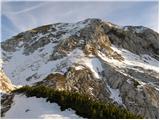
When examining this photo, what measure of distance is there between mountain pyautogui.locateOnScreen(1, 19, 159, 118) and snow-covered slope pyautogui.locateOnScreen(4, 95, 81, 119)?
44298 mm

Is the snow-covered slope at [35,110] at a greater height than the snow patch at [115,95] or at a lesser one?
greater

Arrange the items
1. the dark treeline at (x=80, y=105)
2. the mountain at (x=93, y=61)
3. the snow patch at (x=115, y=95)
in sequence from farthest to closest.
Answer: the mountain at (x=93, y=61)
the snow patch at (x=115, y=95)
the dark treeline at (x=80, y=105)

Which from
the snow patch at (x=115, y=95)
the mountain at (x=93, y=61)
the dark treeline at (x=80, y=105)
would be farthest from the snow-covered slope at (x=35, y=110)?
the snow patch at (x=115, y=95)

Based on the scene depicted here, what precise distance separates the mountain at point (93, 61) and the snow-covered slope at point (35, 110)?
145 feet

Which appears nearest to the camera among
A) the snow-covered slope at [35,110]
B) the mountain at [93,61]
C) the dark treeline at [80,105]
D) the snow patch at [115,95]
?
the snow-covered slope at [35,110]

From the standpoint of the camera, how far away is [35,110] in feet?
161

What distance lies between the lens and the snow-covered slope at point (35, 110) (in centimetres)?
4716

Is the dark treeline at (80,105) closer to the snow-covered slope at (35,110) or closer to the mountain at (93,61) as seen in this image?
the snow-covered slope at (35,110)

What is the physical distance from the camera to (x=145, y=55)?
153 meters

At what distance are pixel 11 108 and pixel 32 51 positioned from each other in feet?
309

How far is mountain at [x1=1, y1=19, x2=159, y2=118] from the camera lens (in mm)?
108062

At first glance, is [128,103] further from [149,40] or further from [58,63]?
[149,40]

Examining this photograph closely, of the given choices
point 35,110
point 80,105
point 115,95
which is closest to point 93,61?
point 115,95

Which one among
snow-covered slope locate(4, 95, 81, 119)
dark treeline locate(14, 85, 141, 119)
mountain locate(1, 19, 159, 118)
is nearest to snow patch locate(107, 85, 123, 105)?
mountain locate(1, 19, 159, 118)
